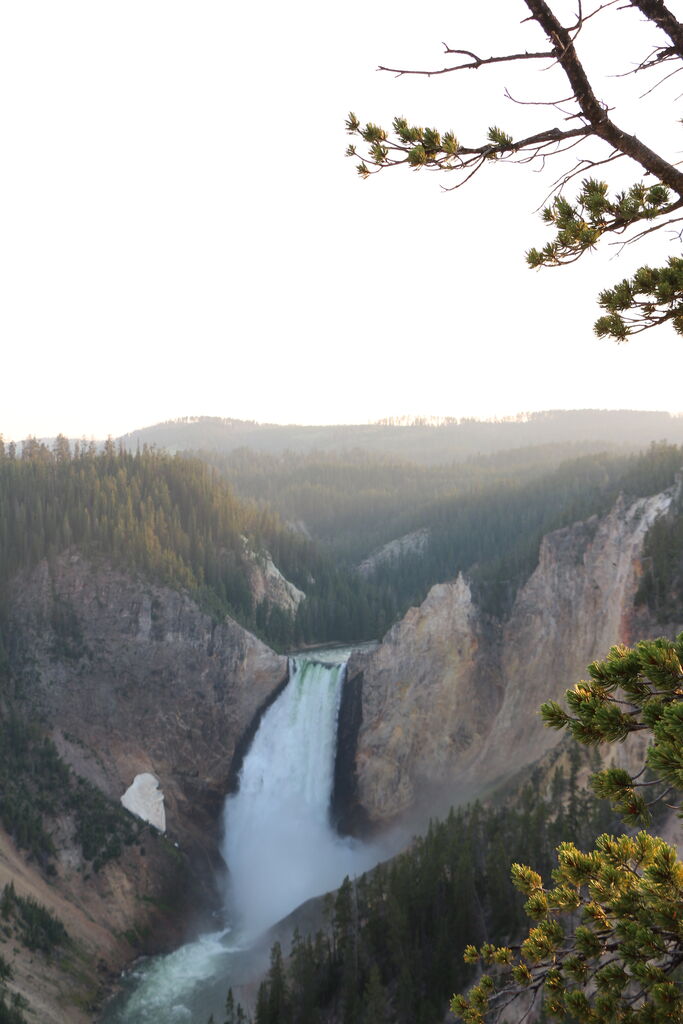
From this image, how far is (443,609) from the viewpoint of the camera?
185 ft

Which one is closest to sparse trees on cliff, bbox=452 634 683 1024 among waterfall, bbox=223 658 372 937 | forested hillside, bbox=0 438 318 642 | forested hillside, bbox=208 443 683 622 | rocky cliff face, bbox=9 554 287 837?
forested hillside, bbox=208 443 683 622

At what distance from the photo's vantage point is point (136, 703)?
5950cm

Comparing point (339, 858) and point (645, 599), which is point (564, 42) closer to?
point (645, 599)

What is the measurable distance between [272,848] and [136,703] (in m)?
13.7

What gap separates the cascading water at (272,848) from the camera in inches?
1660

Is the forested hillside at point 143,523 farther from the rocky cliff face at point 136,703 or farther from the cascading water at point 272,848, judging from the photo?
the cascading water at point 272,848

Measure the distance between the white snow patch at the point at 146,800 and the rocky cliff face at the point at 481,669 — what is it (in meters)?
12.9

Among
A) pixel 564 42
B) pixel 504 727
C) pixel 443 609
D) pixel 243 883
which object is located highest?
pixel 564 42

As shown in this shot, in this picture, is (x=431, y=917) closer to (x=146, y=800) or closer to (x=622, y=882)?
(x=146, y=800)

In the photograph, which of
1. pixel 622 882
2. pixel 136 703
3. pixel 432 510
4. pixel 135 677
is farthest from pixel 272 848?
pixel 432 510

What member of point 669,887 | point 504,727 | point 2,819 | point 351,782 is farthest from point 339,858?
point 669,887

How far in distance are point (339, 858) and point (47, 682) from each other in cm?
2309

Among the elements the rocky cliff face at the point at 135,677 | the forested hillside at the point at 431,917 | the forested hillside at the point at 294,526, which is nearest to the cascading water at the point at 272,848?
the rocky cliff face at the point at 135,677

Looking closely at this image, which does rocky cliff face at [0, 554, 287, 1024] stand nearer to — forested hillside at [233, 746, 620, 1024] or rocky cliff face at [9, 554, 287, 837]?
rocky cliff face at [9, 554, 287, 837]
